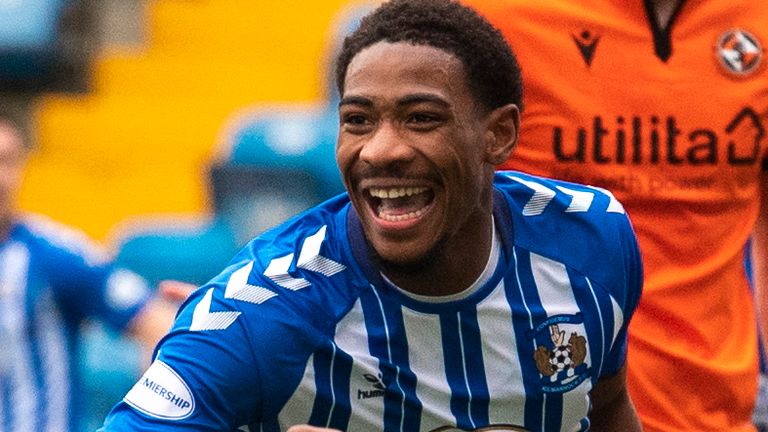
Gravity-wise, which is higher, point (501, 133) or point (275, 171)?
point (501, 133)

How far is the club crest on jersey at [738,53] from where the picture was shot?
3.46 m

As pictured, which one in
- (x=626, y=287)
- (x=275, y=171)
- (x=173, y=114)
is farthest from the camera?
(x=173, y=114)

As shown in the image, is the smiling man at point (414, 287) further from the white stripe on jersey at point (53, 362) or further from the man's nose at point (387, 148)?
the white stripe on jersey at point (53, 362)

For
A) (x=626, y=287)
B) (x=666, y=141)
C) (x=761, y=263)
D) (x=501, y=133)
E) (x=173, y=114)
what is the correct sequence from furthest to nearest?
(x=173, y=114), (x=761, y=263), (x=666, y=141), (x=626, y=287), (x=501, y=133)

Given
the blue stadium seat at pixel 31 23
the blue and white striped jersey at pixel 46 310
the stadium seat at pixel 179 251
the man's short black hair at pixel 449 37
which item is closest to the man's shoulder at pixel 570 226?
the man's short black hair at pixel 449 37

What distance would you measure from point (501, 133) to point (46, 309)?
2899mm

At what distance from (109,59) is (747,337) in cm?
618

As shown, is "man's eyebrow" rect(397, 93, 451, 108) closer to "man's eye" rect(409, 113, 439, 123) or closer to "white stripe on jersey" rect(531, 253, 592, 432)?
"man's eye" rect(409, 113, 439, 123)

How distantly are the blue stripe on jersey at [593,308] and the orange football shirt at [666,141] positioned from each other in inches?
20.4

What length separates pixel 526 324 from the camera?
283 cm

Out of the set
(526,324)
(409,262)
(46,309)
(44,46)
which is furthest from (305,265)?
(44,46)

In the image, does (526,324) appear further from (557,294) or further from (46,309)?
(46,309)

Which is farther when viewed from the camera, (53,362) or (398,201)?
(53,362)

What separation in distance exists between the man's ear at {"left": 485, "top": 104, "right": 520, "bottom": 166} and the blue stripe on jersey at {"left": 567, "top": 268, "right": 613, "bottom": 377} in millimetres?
238
